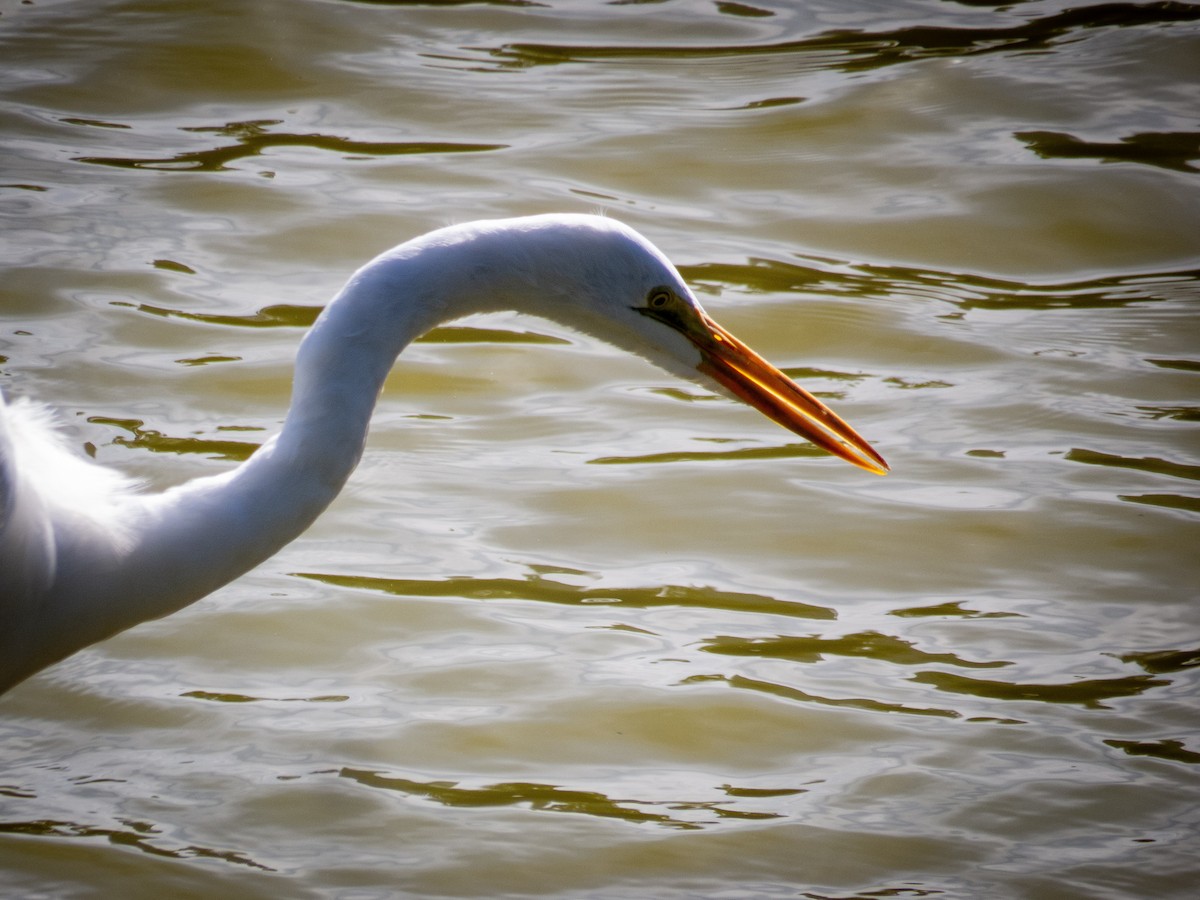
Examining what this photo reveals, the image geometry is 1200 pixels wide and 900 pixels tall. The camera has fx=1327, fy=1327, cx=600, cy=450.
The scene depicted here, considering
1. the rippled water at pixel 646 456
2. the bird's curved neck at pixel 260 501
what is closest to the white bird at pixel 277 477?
the bird's curved neck at pixel 260 501

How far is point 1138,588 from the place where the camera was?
4602mm

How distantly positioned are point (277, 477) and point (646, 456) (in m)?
2.57

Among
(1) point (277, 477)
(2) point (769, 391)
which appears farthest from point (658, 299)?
(1) point (277, 477)

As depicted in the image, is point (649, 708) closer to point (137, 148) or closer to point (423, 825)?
point (423, 825)

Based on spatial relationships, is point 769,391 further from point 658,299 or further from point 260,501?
point 260,501

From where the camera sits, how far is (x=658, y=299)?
3.35 m

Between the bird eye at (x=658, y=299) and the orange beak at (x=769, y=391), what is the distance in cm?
12

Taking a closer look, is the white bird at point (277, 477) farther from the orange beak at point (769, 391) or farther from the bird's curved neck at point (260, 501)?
the orange beak at point (769, 391)

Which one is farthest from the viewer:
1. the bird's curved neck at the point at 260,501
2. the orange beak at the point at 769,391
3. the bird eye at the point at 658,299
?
the orange beak at the point at 769,391

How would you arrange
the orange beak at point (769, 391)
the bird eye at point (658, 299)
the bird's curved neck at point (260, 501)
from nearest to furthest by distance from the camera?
the bird's curved neck at point (260, 501) → the bird eye at point (658, 299) → the orange beak at point (769, 391)

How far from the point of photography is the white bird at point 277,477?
2.96m

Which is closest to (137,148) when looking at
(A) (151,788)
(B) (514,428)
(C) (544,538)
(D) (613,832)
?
(B) (514,428)

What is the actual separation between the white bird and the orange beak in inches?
14.4

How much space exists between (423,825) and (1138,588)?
2.61 meters
